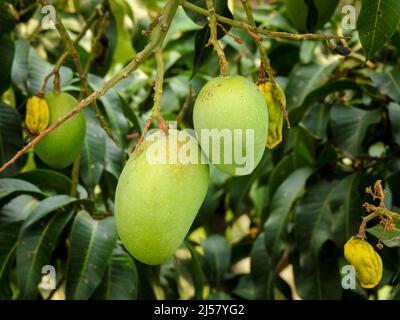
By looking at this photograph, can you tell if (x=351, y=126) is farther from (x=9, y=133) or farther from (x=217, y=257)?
(x=9, y=133)

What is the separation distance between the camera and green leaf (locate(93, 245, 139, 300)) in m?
1.06

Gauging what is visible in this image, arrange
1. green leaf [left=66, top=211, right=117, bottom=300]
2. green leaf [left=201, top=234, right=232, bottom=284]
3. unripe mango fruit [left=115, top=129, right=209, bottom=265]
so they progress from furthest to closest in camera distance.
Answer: green leaf [left=201, top=234, right=232, bottom=284] < green leaf [left=66, top=211, right=117, bottom=300] < unripe mango fruit [left=115, top=129, right=209, bottom=265]

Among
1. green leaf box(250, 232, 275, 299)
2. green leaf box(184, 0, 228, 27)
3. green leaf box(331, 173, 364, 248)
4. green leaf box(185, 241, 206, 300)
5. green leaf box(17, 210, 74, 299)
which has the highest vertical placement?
green leaf box(184, 0, 228, 27)

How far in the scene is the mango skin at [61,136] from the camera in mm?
888

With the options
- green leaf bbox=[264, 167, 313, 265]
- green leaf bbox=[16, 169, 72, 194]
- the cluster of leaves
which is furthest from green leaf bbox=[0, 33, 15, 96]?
green leaf bbox=[264, 167, 313, 265]

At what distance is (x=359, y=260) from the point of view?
2.31 feet

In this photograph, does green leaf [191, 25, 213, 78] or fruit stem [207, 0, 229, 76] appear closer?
fruit stem [207, 0, 229, 76]

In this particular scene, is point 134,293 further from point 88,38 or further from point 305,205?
point 88,38

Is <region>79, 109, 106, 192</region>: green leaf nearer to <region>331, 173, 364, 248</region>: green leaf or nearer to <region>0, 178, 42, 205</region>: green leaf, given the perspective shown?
<region>0, 178, 42, 205</region>: green leaf

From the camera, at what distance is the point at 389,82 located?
1142 mm

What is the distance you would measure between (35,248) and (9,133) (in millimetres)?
175

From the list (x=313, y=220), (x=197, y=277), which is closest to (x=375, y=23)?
(x=313, y=220)

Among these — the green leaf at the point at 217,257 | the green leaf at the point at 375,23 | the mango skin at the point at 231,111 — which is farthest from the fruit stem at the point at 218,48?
the green leaf at the point at 217,257

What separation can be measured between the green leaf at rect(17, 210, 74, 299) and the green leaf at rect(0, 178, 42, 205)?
0.05 metres
